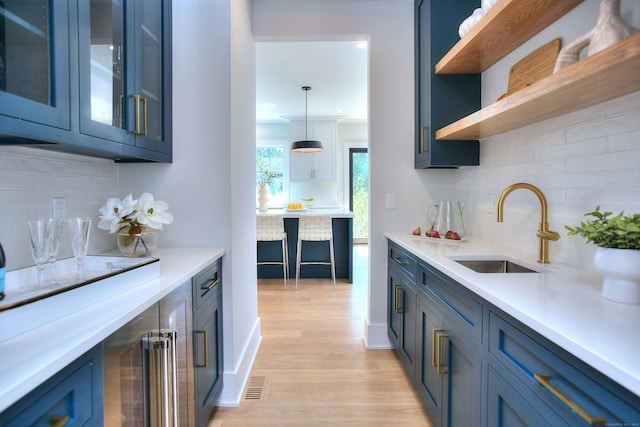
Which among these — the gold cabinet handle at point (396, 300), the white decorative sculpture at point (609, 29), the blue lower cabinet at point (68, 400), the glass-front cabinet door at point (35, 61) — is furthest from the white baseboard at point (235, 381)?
the white decorative sculpture at point (609, 29)

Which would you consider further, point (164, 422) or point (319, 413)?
point (319, 413)

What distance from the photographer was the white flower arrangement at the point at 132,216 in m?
1.44

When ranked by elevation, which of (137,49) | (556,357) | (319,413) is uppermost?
(137,49)

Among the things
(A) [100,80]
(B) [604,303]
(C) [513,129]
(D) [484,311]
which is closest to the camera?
(B) [604,303]

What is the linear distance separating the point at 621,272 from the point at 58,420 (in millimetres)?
1374

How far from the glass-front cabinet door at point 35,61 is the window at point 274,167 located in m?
5.96

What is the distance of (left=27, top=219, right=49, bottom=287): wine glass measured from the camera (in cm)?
95

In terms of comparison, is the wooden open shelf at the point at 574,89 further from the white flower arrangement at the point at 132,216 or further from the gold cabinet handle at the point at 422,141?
the white flower arrangement at the point at 132,216

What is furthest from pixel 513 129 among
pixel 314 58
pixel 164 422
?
pixel 314 58

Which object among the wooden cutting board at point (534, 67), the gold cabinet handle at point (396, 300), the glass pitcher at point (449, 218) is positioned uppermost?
the wooden cutting board at point (534, 67)

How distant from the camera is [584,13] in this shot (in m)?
1.31

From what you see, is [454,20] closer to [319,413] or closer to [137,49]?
[137,49]

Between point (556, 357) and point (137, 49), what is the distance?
191 cm

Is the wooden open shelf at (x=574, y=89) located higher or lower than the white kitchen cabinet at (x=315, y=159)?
lower
